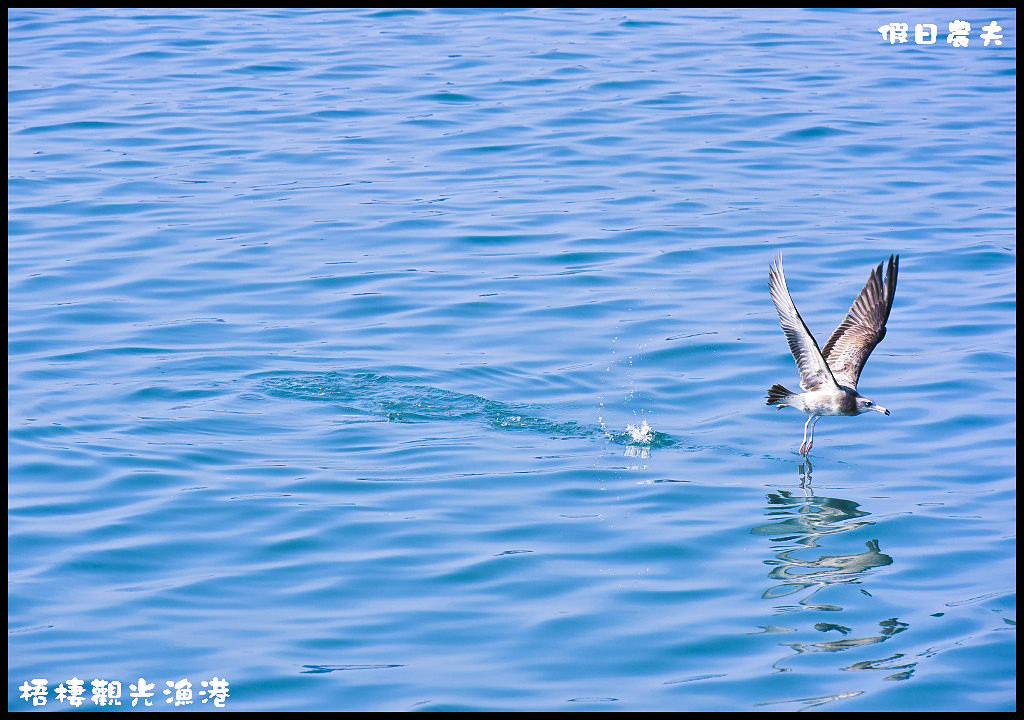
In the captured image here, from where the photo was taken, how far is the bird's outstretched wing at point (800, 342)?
9516 mm

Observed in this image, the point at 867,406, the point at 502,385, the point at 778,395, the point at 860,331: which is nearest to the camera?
the point at 778,395

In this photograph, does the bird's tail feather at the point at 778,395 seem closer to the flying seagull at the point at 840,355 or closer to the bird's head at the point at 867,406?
the flying seagull at the point at 840,355

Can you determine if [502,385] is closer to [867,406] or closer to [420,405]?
[420,405]

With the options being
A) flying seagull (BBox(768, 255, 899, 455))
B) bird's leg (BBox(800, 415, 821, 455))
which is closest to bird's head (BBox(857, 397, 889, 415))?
flying seagull (BBox(768, 255, 899, 455))

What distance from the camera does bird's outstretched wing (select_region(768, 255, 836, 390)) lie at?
9.52 m

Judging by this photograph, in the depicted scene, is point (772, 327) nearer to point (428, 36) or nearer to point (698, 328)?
point (698, 328)

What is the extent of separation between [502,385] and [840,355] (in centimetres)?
276

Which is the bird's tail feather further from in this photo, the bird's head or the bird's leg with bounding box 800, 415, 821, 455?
the bird's head

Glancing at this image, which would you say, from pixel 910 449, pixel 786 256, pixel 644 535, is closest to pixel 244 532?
pixel 644 535

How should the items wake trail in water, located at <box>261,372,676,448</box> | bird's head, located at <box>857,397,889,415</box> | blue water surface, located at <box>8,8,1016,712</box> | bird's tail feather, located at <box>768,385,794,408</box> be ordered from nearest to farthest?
blue water surface, located at <box>8,8,1016,712</box> → bird's tail feather, located at <box>768,385,794,408</box> → bird's head, located at <box>857,397,889,415</box> → wake trail in water, located at <box>261,372,676,448</box>

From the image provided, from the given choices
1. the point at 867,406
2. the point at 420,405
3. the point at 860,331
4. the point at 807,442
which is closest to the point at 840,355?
the point at 860,331

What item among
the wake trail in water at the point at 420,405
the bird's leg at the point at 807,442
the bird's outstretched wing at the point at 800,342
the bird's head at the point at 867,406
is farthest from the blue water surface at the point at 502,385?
the bird's outstretched wing at the point at 800,342

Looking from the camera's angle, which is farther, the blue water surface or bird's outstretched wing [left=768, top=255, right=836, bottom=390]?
bird's outstretched wing [left=768, top=255, right=836, bottom=390]

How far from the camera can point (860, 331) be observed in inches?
418
